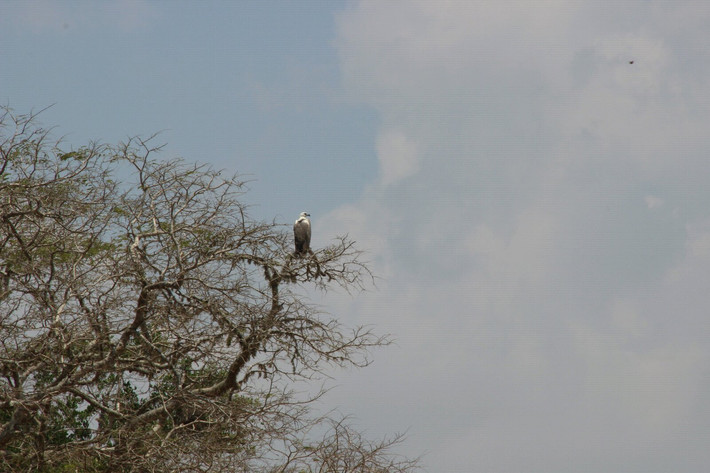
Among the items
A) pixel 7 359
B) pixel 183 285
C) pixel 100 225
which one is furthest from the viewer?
pixel 100 225

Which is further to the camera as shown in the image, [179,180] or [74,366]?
[179,180]

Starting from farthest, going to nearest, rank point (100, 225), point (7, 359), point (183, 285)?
1. point (100, 225)
2. point (183, 285)
3. point (7, 359)

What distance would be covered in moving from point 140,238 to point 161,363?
1.55 meters

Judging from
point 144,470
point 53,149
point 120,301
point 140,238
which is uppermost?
point 53,149

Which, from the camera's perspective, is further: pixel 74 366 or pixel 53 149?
pixel 53 149

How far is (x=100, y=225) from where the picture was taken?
12492 millimetres

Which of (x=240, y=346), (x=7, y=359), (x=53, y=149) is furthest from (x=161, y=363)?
(x=53, y=149)

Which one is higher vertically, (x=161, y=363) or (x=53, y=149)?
(x=53, y=149)

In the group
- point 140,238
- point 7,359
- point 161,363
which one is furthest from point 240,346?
point 7,359

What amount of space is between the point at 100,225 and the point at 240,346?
237cm

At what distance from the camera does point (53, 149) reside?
12422 mm

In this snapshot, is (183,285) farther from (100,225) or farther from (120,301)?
(100,225)

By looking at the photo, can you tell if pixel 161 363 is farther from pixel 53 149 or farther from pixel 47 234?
pixel 53 149

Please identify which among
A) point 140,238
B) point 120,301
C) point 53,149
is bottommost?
point 120,301
